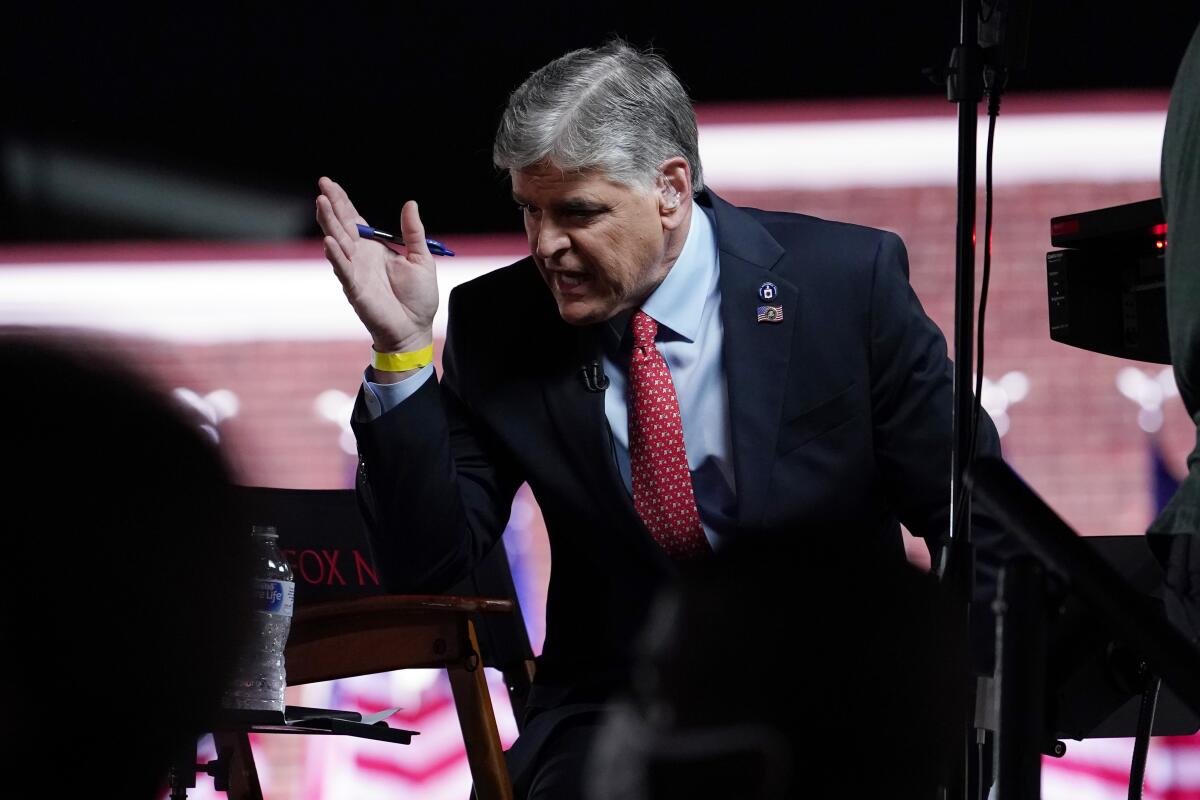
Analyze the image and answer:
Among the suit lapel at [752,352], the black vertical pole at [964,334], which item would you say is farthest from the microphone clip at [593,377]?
the black vertical pole at [964,334]

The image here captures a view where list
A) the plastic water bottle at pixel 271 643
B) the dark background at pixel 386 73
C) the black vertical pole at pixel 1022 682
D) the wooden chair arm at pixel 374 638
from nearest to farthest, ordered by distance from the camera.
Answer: the black vertical pole at pixel 1022 682
the plastic water bottle at pixel 271 643
the wooden chair arm at pixel 374 638
the dark background at pixel 386 73

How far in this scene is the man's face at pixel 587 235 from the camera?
1683mm

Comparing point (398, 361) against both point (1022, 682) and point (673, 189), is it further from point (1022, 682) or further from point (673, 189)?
point (1022, 682)

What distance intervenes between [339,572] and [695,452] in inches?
31.0

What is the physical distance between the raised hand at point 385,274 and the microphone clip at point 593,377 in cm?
20

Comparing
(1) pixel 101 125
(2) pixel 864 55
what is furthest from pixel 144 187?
(2) pixel 864 55

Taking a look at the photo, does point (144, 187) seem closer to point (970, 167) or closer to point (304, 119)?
point (304, 119)

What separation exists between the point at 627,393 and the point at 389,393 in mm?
292

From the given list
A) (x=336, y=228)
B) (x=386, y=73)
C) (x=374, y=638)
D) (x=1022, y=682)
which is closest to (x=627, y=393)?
(x=336, y=228)

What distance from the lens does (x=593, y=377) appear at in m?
1.74

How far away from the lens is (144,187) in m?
3.92

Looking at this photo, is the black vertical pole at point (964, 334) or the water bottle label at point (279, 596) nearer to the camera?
the black vertical pole at point (964, 334)

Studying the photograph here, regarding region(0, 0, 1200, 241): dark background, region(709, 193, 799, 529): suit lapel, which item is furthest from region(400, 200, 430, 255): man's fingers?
region(0, 0, 1200, 241): dark background

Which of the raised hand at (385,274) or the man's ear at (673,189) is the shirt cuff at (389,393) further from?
the man's ear at (673,189)
